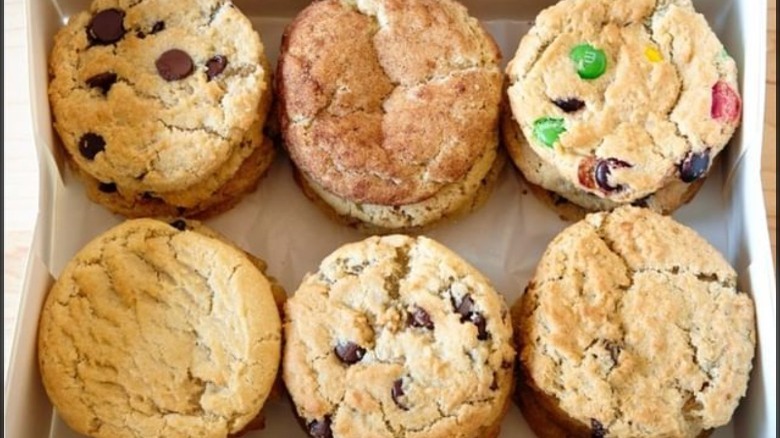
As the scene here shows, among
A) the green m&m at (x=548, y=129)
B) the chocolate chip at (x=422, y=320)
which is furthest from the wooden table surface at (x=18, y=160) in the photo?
the chocolate chip at (x=422, y=320)

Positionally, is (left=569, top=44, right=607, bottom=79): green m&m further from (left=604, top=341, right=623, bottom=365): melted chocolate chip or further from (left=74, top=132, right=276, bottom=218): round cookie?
(left=74, top=132, right=276, bottom=218): round cookie

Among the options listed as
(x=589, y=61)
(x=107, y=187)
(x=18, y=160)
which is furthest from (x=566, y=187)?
(x=18, y=160)

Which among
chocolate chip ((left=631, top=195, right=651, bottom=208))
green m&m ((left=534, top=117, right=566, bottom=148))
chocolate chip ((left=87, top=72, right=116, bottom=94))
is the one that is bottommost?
chocolate chip ((left=631, top=195, right=651, bottom=208))

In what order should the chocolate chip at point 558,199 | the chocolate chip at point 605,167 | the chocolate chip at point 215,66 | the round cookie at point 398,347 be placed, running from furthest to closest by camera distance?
the chocolate chip at point 558,199
the chocolate chip at point 215,66
the chocolate chip at point 605,167
the round cookie at point 398,347

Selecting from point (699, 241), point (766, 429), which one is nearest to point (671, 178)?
point (699, 241)

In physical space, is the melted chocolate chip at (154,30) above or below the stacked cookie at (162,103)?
above

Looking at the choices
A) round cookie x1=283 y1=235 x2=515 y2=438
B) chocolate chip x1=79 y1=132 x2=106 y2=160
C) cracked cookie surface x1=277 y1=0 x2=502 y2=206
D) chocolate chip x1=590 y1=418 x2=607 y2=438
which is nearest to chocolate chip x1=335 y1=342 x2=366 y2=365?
round cookie x1=283 y1=235 x2=515 y2=438

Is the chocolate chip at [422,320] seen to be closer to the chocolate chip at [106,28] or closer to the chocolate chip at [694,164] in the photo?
the chocolate chip at [694,164]
